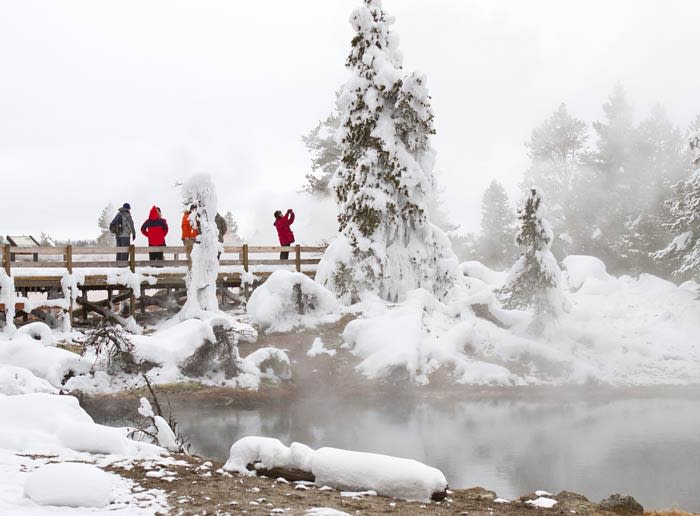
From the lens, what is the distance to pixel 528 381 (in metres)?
21.7

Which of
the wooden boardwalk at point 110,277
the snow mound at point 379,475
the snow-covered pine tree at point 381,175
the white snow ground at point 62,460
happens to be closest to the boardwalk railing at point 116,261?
the wooden boardwalk at point 110,277

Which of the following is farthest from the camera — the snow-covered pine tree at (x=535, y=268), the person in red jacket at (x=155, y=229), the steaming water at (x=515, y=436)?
the person in red jacket at (x=155, y=229)

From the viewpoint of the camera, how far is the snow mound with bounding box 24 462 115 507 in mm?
6469

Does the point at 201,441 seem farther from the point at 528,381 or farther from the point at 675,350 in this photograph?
the point at 675,350

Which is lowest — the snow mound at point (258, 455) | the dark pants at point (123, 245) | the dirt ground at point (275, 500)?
the dirt ground at point (275, 500)

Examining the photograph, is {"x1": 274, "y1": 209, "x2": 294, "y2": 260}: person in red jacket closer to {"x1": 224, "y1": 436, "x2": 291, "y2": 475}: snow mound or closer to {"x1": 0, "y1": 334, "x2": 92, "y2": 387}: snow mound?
{"x1": 0, "y1": 334, "x2": 92, "y2": 387}: snow mound

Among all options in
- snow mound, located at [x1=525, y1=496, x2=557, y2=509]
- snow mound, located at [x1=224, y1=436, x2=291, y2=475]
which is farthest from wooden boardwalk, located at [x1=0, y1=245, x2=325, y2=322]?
snow mound, located at [x1=525, y1=496, x2=557, y2=509]

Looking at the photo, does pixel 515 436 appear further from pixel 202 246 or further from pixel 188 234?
pixel 188 234

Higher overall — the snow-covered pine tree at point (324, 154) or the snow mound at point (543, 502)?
the snow-covered pine tree at point (324, 154)

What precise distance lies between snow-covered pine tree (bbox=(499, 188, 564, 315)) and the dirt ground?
15.1m

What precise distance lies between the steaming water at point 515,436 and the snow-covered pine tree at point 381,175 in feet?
23.4

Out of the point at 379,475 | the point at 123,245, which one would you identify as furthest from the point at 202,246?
the point at 379,475

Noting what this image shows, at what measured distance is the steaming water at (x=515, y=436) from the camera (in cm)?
1201

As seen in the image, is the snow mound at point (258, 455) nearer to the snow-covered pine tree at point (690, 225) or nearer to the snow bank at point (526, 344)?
the snow bank at point (526, 344)
